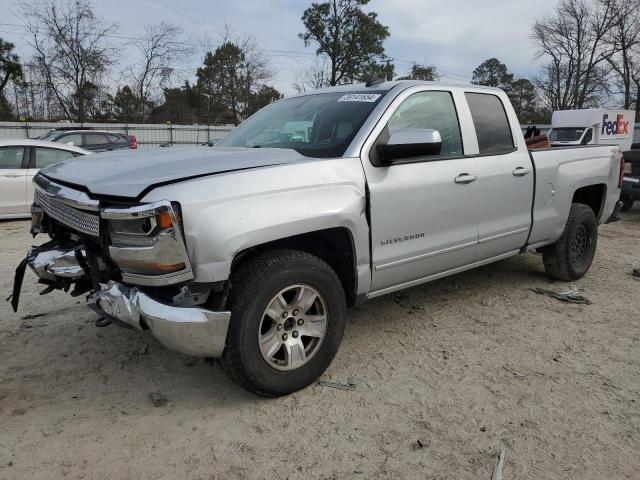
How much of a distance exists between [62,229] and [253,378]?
1526 millimetres

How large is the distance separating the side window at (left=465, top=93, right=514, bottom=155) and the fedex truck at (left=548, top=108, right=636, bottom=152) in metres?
12.8

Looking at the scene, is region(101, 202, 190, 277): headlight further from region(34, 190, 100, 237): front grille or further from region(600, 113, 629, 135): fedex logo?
region(600, 113, 629, 135): fedex logo

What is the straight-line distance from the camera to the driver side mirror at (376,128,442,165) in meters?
3.05

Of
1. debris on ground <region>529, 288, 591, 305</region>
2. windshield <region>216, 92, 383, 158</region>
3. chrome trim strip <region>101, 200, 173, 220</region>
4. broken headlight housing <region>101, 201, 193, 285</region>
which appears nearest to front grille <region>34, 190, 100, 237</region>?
broken headlight housing <region>101, 201, 193, 285</region>

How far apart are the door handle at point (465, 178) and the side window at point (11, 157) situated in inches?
292

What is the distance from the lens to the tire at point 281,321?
8.69 ft

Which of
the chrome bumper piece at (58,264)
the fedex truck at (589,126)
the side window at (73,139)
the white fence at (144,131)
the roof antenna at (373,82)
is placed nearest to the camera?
the chrome bumper piece at (58,264)

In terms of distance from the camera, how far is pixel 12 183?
8.02 metres

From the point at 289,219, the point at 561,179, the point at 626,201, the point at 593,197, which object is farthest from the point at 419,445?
the point at 626,201

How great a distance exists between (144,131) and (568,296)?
23.6m

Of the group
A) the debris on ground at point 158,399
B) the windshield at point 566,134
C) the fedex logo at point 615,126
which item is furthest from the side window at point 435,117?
the fedex logo at point 615,126

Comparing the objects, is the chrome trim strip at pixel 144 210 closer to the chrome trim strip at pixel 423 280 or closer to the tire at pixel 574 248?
the chrome trim strip at pixel 423 280

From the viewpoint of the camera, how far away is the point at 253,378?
2.73 metres

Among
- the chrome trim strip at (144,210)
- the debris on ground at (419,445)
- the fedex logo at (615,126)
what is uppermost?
the fedex logo at (615,126)
